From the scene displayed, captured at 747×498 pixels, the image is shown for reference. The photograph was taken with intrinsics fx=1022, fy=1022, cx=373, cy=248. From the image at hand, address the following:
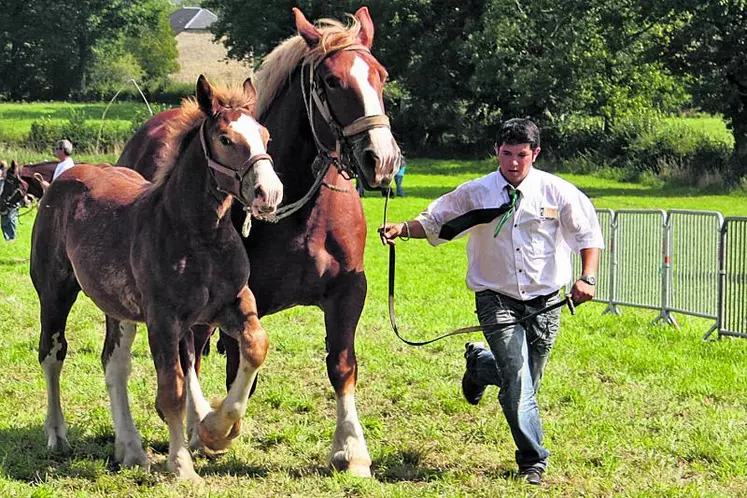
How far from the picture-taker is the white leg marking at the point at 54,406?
6.67m

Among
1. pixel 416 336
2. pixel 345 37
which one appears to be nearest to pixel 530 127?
pixel 345 37

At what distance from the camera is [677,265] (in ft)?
37.6

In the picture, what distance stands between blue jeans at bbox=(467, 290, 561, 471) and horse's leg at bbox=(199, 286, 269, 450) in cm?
134

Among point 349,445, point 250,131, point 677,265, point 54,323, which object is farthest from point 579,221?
point 677,265

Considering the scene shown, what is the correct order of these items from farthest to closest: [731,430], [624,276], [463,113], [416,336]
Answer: [463,113], [624,276], [416,336], [731,430]

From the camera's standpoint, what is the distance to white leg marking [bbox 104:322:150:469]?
624 cm

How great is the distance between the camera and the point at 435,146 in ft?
173

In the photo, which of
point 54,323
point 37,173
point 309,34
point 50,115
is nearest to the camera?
point 309,34

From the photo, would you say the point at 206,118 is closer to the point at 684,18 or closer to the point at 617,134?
the point at 684,18

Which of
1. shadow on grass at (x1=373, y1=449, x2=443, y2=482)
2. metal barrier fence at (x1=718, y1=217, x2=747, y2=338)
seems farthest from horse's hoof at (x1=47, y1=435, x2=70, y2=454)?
metal barrier fence at (x1=718, y1=217, x2=747, y2=338)

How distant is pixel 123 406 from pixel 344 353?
4.84ft

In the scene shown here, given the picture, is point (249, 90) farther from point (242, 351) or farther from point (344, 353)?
point (344, 353)

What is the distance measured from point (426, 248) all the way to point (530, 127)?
1428 cm

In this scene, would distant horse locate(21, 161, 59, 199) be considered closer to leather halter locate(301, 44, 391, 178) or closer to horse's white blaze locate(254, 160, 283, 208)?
leather halter locate(301, 44, 391, 178)
